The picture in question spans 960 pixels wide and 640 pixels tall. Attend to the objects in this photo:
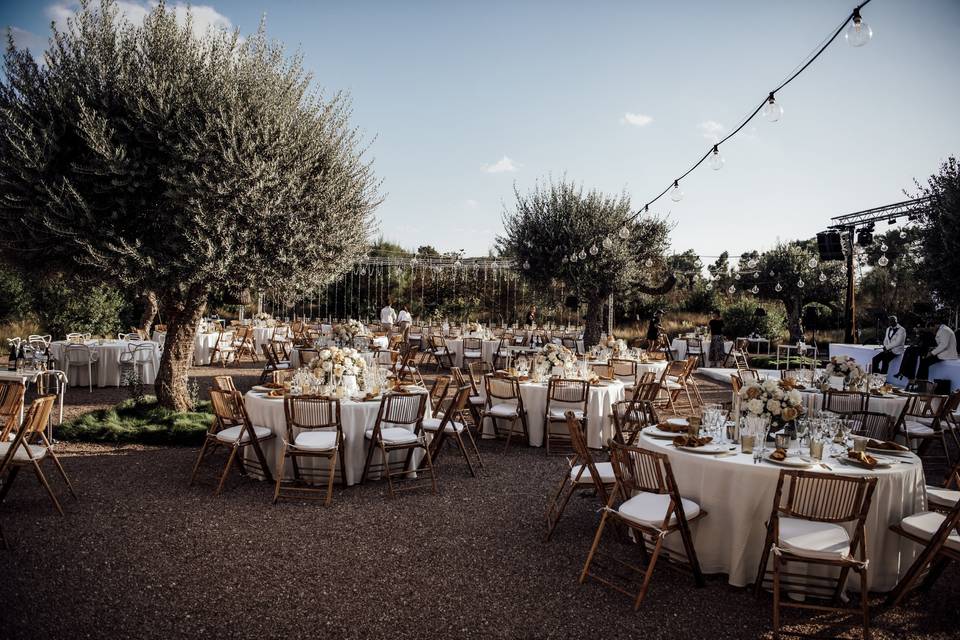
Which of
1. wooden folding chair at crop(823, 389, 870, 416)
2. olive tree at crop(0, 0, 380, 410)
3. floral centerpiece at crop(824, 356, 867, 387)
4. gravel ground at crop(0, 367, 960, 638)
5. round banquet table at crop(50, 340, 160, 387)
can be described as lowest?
gravel ground at crop(0, 367, 960, 638)

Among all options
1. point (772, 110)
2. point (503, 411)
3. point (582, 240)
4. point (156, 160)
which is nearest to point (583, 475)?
point (503, 411)

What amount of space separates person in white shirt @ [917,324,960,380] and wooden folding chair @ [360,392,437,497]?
9211 mm

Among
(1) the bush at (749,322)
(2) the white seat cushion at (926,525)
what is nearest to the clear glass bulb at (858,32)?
(2) the white seat cushion at (926,525)

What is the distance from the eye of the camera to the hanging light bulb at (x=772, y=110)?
553 centimetres

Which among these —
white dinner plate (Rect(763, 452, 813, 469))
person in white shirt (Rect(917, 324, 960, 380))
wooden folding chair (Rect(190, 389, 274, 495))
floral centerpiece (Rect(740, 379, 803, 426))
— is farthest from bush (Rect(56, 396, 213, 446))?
person in white shirt (Rect(917, 324, 960, 380))

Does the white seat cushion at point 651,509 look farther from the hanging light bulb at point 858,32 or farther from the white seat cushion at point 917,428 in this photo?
the white seat cushion at point 917,428

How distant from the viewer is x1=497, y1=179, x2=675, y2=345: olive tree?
15648 millimetres

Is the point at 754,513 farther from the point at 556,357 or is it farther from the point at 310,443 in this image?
the point at 556,357

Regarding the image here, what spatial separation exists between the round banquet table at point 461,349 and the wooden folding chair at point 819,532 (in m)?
10.6

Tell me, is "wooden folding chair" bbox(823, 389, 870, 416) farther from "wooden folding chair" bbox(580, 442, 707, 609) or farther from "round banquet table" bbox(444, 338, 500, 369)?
"round banquet table" bbox(444, 338, 500, 369)

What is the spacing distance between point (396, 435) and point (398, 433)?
6 cm

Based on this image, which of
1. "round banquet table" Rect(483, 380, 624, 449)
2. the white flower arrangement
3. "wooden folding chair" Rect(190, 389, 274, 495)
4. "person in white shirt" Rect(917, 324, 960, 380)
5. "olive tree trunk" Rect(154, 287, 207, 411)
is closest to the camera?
"wooden folding chair" Rect(190, 389, 274, 495)

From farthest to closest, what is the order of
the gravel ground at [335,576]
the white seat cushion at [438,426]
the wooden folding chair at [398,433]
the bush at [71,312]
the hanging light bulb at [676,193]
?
the bush at [71,312] < the hanging light bulb at [676,193] < the white seat cushion at [438,426] < the wooden folding chair at [398,433] < the gravel ground at [335,576]

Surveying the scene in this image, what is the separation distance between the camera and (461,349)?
14.6 metres
